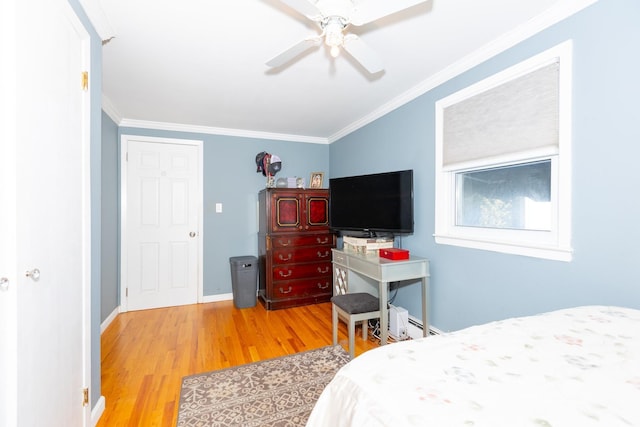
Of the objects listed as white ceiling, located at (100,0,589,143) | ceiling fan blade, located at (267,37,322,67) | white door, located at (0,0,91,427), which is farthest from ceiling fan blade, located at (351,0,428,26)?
white door, located at (0,0,91,427)

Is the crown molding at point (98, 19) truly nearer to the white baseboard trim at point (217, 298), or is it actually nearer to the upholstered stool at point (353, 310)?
the upholstered stool at point (353, 310)

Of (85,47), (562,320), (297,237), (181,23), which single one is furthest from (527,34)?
(297,237)

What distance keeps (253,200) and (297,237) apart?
90cm

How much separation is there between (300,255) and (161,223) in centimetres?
181

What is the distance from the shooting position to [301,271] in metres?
3.53

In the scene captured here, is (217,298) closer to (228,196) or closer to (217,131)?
(228,196)

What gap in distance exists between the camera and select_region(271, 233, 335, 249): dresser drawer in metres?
3.43

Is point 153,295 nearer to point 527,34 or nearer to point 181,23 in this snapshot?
point 181,23

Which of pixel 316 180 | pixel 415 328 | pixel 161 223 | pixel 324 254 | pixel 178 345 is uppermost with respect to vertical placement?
pixel 316 180

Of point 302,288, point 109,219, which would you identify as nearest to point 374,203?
point 302,288

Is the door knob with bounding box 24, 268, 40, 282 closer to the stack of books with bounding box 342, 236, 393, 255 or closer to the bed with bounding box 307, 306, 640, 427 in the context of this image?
the bed with bounding box 307, 306, 640, 427

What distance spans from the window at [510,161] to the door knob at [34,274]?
7.90 ft

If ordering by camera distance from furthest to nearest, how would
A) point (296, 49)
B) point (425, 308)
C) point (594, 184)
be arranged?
point (425, 308), point (296, 49), point (594, 184)

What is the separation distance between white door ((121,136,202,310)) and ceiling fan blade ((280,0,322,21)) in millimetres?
2817
